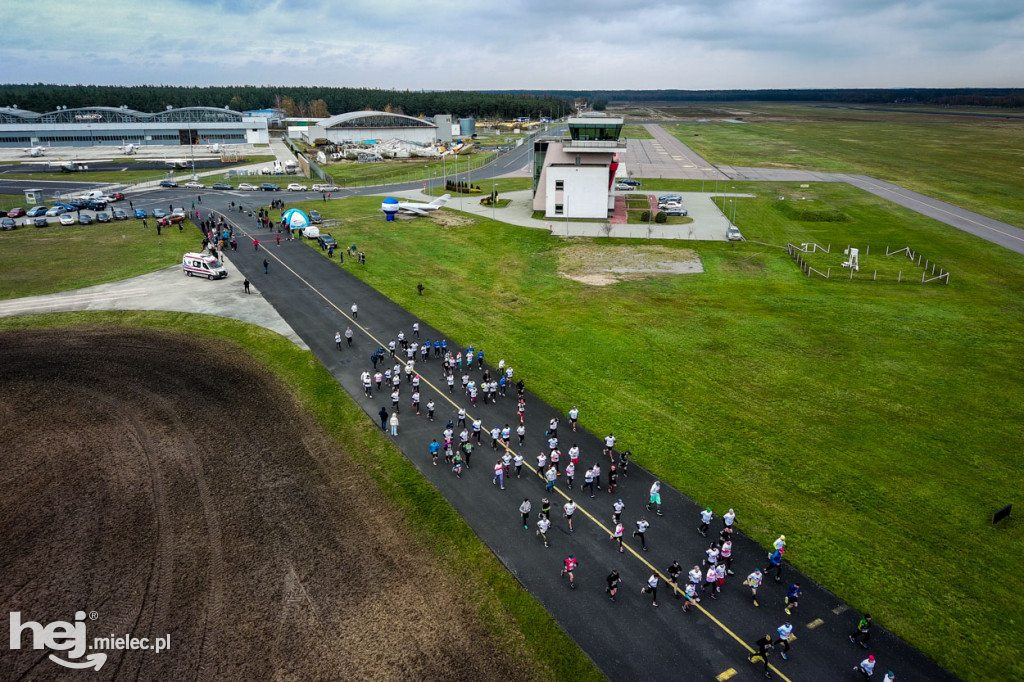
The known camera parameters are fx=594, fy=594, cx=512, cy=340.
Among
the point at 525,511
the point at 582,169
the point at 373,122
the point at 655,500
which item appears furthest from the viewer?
the point at 373,122

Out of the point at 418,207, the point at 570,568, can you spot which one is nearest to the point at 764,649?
the point at 570,568

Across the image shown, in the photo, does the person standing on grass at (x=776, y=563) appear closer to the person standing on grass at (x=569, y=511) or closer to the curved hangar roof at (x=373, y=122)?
the person standing on grass at (x=569, y=511)

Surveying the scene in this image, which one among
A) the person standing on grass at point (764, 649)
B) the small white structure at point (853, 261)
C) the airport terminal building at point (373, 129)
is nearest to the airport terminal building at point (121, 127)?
the airport terminal building at point (373, 129)

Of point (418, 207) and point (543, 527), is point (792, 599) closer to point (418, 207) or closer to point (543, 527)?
point (543, 527)

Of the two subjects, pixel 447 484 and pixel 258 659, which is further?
pixel 447 484

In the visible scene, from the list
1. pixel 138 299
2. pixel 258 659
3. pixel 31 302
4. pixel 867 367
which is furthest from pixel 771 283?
pixel 31 302

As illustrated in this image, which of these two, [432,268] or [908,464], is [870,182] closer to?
[432,268]

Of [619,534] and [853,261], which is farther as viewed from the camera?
[853,261]
